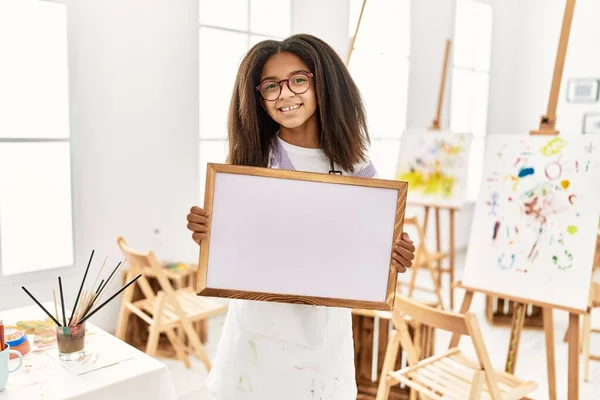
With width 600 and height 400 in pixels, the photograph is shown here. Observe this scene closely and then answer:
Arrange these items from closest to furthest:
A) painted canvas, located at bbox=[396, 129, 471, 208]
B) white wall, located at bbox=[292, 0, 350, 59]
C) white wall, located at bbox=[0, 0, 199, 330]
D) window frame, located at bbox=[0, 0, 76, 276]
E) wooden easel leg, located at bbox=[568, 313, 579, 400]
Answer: wooden easel leg, located at bbox=[568, 313, 579, 400] < window frame, located at bbox=[0, 0, 76, 276] < white wall, located at bbox=[0, 0, 199, 330] < white wall, located at bbox=[292, 0, 350, 59] < painted canvas, located at bbox=[396, 129, 471, 208]

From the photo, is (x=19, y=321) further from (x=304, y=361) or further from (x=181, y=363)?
(x=181, y=363)

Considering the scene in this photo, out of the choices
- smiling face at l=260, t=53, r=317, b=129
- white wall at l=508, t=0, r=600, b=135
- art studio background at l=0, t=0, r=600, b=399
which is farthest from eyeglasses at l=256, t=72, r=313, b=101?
white wall at l=508, t=0, r=600, b=135

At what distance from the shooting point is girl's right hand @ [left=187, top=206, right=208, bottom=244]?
1229 millimetres

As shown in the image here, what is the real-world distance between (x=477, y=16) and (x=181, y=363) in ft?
15.5

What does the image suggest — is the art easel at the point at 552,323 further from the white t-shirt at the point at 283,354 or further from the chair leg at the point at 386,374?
the white t-shirt at the point at 283,354

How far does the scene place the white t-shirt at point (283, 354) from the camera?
1.31 metres

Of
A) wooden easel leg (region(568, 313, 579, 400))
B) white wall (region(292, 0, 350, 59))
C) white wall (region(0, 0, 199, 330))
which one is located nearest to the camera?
wooden easel leg (region(568, 313, 579, 400))

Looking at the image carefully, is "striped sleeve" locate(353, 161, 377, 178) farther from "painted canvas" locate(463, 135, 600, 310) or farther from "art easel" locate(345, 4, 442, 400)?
"painted canvas" locate(463, 135, 600, 310)

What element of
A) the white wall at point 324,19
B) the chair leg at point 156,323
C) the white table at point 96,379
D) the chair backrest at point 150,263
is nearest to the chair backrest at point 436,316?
the white table at point 96,379

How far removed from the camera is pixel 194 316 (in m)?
2.58

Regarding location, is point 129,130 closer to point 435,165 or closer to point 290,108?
point 290,108

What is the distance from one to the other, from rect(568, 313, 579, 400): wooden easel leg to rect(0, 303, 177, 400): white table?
1593 millimetres

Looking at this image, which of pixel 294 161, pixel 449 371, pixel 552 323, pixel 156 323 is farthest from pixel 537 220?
pixel 156 323

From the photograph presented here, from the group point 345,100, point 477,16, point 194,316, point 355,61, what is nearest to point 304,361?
point 345,100
